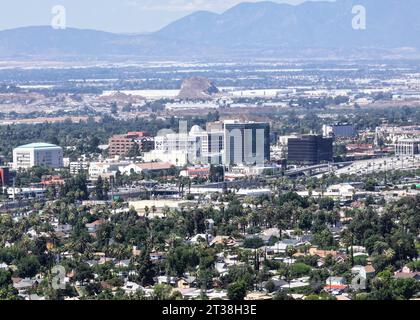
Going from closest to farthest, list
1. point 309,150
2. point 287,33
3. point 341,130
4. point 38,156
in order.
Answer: point 38,156, point 309,150, point 341,130, point 287,33

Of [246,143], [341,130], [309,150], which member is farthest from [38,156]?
[341,130]

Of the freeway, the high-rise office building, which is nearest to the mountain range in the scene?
the high-rise office building

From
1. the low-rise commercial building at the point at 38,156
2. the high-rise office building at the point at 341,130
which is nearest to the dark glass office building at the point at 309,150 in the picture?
the low-rise commercial building at the point at 38,156

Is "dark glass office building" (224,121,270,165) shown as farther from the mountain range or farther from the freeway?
the mountain range

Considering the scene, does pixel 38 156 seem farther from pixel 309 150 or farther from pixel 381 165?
pixel 381 165

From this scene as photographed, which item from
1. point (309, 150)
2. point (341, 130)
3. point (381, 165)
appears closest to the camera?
point (381, 165)

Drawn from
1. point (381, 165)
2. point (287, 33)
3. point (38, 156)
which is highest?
point (287, 33)

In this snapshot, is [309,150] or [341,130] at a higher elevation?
[309,150]
